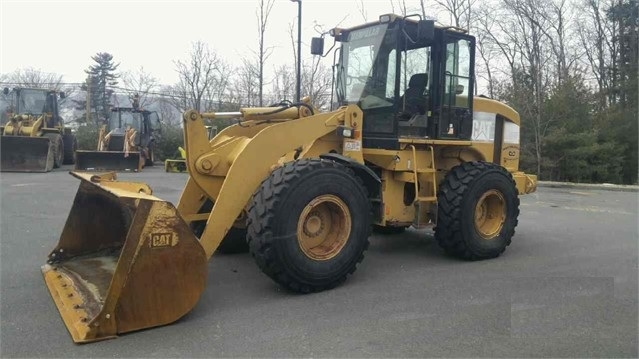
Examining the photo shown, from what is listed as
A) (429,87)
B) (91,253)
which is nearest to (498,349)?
(429,87)

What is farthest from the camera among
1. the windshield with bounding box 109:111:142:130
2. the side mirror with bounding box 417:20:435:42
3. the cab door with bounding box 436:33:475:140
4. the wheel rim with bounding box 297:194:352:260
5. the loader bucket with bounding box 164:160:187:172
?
the windshield with bounding box 109:111:142:130

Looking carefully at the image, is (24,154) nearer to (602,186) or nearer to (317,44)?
(317,44)

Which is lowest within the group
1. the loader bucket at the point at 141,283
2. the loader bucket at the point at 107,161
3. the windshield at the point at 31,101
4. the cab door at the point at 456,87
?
the loader bucket at the point at 141,283

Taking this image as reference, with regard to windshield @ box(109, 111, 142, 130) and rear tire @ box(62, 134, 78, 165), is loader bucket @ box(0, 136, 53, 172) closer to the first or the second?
rear tire @ box(62, 134, 78, 165)

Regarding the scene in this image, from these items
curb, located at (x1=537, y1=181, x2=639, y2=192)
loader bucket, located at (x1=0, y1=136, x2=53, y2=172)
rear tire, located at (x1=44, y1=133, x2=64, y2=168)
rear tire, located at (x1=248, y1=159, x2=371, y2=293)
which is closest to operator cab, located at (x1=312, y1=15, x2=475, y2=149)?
rear tire, located at (x1=248, y1=159, x2=371, y2=293)

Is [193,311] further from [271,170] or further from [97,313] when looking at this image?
[271,170]

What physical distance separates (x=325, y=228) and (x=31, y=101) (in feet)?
67.8

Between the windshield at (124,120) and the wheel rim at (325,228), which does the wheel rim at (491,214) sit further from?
A: the windshield at (124,120)

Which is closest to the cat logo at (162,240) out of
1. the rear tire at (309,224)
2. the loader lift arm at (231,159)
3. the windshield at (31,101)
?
the loader lift arm at (231,159)

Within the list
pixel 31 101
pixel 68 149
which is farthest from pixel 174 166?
pixel 31 101

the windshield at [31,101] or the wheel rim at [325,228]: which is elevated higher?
the windshield at [31,101]

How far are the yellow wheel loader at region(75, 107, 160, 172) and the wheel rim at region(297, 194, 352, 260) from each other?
51.8 feet

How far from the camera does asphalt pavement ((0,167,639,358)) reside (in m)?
3.71

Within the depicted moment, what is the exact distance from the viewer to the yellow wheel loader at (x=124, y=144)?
1884cm
